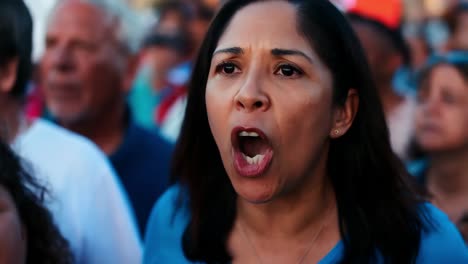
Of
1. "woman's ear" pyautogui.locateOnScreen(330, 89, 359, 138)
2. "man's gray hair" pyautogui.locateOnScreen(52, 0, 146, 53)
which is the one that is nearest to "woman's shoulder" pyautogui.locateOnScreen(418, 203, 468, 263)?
"woman's ear" pyautogui.locateOnScreen(330, 89, 359, 138)

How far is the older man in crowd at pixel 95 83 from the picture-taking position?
4.07 meters

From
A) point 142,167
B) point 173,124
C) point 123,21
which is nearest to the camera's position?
point 142,167

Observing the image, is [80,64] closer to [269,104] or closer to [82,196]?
[82,196]

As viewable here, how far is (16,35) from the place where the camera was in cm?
286

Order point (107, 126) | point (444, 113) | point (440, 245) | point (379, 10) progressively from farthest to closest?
point (379, 10)
point (107, 126)
point (444, 113)
point (440, 245)

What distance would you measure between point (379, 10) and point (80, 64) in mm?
1941

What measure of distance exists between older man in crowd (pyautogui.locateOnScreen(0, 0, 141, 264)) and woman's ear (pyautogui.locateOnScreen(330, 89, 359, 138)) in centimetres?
109

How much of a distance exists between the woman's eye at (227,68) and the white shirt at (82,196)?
2.94ft

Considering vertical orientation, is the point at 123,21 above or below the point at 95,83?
above

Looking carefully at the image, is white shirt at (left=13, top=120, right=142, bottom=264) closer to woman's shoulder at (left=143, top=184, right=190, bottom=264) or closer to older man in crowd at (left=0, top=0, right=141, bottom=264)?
older man in crowd at (left=0, top=0, right=141, bottom=264)

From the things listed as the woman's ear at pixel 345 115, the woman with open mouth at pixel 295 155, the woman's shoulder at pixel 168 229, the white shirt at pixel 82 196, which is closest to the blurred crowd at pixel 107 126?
the white shirt at pixel 82 196

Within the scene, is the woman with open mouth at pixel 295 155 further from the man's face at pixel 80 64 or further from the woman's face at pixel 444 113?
the man's face at pixel 80 64

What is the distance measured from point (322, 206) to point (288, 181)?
0.68ft

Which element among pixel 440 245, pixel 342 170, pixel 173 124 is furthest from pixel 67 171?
pixel 173 124
